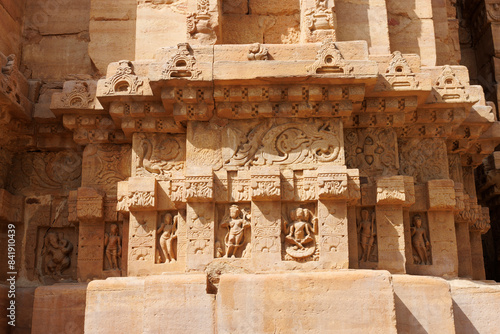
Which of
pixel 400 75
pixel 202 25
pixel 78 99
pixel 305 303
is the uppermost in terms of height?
pixel 202 25

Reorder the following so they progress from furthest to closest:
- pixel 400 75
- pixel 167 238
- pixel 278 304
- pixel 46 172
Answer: pixel 46 172 < pixel 400 75 < pixel 167 238 < pixel 278 304

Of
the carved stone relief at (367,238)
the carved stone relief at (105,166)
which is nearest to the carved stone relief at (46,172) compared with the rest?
the carved stone relief at (105,166)

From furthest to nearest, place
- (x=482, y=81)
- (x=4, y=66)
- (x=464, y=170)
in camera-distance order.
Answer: (x=482, y=81)
(x=464, y=170)
(x=4, y=66)

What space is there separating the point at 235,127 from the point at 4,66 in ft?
10.3

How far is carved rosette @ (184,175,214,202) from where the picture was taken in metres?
7.40

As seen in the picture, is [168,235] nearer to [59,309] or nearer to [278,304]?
[59,309]

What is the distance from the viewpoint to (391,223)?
776cm

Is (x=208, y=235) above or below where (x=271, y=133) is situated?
below

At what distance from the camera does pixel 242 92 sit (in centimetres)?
764

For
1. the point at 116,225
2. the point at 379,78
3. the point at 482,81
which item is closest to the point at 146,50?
the point at 116,225

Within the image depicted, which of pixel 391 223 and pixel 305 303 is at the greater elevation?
pixel 391 223

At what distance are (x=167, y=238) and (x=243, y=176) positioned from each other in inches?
48.4

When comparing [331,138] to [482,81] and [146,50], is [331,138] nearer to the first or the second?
[146,50]

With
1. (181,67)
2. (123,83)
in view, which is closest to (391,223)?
(181,67)
